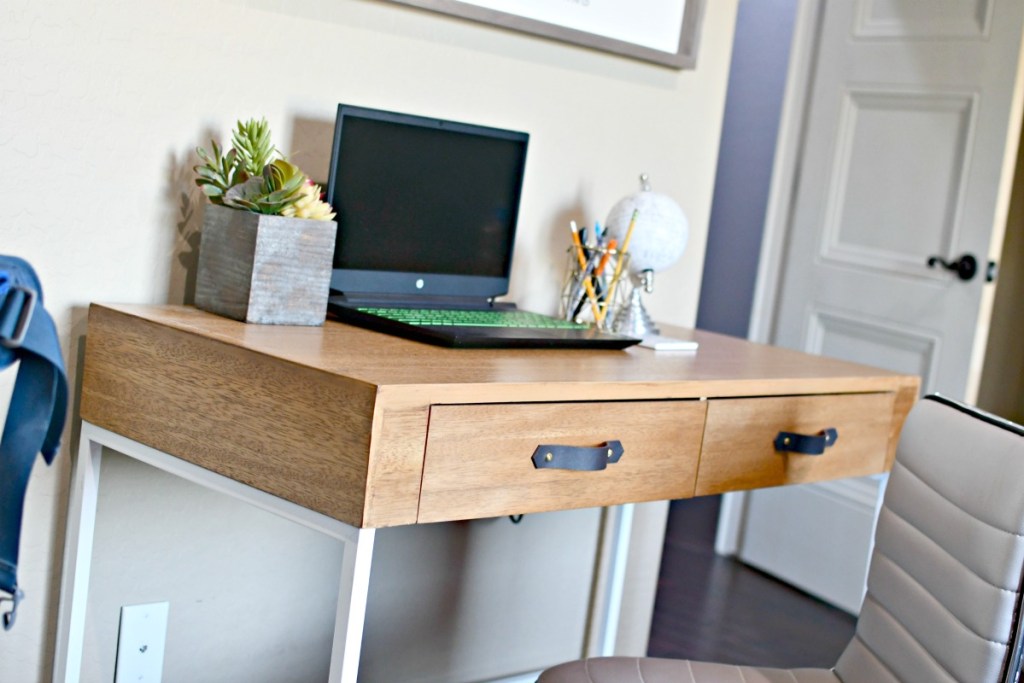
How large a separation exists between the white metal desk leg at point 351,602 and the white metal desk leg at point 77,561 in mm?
462

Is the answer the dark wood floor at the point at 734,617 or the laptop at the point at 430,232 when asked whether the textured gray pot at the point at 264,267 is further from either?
the dark wood floor at the point at 734,617

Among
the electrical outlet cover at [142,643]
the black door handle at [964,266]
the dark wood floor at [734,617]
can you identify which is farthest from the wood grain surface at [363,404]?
the black door handle at [964,266]

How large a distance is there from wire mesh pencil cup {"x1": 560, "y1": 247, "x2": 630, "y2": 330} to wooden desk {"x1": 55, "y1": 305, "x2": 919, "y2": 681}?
0.14 meters

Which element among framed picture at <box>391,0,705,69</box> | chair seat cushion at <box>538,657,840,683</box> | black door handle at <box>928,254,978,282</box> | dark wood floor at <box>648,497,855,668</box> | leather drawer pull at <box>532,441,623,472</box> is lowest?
dark wood floor at <box>648,497,855,668</box>

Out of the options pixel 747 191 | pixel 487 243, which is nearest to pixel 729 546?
pixel 747 191

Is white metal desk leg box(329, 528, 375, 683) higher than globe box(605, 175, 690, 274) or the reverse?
the reverse

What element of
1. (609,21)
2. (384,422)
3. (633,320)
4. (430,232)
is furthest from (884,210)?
(384,422)

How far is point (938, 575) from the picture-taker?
130 cm

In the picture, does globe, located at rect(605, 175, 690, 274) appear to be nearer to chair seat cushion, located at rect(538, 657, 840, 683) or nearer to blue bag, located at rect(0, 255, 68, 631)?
chair seat cushion, located at rect(538, 657, 840, 683)

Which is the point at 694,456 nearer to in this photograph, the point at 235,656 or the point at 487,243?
the point at 487,243

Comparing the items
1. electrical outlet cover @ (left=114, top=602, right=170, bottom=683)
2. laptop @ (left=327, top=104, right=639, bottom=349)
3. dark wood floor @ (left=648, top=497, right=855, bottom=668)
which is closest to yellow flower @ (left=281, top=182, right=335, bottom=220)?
laptop @ (left=327, top=104, right=639, bottom=349)

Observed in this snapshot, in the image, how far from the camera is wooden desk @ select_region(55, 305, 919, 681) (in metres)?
1.19

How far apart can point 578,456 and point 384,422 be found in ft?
0.98

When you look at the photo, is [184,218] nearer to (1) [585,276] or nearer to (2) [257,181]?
(2) [257,181]
